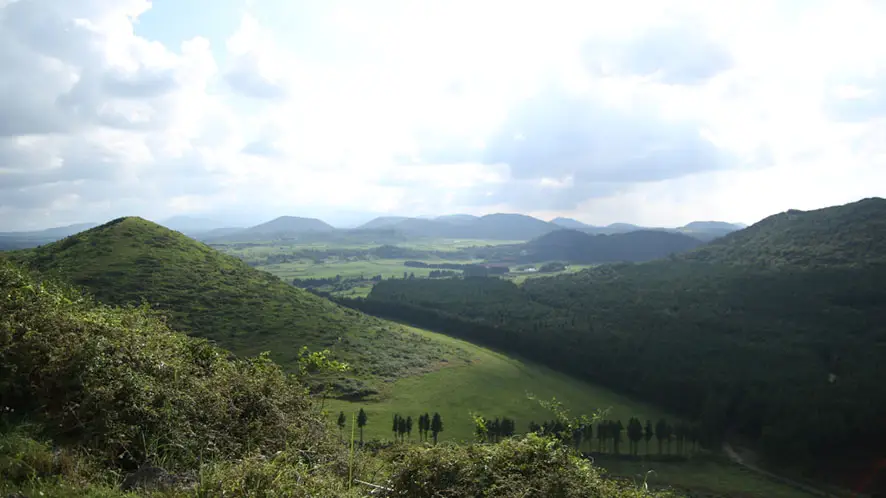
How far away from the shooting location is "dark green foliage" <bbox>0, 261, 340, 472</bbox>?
9172 millimetres

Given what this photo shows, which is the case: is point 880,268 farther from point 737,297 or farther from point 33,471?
point 33,471

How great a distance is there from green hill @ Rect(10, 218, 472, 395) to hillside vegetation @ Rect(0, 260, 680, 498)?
198 feet

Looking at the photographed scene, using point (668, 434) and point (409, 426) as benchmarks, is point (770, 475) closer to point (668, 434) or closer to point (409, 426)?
point (668, 434)

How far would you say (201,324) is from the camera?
240ft

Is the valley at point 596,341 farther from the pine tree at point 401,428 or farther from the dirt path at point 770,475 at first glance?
the dirt path at point 770,475

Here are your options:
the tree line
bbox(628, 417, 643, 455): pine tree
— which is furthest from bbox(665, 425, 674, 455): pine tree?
bbox(628, 417, 643, 455): pine tree

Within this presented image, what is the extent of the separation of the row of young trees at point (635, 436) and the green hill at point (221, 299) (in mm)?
33081

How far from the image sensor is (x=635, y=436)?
69.0 m

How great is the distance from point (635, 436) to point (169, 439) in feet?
239

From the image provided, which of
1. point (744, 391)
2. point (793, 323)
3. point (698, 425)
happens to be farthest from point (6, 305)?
point (793, 323)

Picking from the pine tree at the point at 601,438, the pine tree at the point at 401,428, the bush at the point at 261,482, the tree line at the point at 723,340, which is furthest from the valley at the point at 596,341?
the bush at the point at 261,482

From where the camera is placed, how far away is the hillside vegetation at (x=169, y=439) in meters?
7.77

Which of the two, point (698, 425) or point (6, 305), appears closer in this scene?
point (6, 305)

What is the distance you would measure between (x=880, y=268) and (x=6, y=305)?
155 metres
